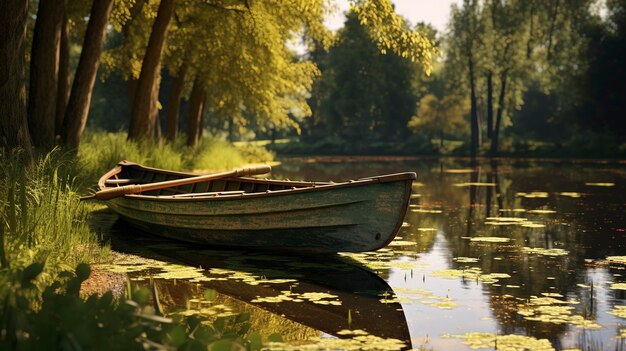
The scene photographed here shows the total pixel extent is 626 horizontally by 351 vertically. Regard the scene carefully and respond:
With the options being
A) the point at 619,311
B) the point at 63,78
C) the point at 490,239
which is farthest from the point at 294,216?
the point at 63,78

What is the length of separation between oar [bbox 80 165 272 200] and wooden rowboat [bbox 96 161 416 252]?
0.10m

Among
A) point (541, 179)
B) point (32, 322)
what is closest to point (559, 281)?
point (32, 322)

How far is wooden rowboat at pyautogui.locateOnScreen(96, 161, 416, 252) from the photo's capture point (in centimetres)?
973

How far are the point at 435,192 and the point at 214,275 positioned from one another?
14.5 meters

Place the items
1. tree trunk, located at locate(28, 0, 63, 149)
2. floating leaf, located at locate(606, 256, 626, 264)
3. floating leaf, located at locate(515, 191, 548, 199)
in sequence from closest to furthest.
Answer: floating leaf, located at locate(606, 256, 626, 264) → tree trunk, located at locate(28, 0, 63, 149) → floating leaf, located at locate(515, 191, 548, 199)

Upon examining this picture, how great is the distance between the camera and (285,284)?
344 inches

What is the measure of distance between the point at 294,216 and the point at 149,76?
13.1 m

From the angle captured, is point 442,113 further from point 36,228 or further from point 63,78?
point 36,228

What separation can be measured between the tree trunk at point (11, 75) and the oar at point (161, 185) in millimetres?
1320

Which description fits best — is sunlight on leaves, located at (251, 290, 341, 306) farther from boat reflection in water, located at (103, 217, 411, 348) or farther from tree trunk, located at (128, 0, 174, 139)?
tree trunk, located at (128, 0, 174, 139)

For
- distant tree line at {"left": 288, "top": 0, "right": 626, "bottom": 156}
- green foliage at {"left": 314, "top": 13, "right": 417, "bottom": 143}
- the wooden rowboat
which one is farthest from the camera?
green foliage at {"left": 314, "top": 13, "right": 417, "bottom": 143}

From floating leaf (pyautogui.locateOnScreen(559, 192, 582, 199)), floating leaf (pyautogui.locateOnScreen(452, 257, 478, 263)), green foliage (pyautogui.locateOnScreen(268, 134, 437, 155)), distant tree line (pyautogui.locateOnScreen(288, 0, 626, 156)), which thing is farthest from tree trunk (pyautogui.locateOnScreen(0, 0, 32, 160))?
green foliage (pyautogui.locateOnScreen(268, 134, 437, 155))

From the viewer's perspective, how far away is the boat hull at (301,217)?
31.9ft

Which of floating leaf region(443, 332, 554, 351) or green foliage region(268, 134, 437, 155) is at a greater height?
green foliage region(268, 134, 437, 155)
